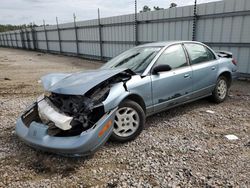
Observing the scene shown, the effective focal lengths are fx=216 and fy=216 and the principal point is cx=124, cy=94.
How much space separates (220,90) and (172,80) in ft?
5.94

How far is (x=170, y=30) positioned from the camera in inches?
360

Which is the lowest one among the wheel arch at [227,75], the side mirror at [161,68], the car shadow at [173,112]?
the car shadow at [173,112]

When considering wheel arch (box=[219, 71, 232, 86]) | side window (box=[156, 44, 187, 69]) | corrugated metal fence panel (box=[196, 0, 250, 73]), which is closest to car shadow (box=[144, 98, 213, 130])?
wheel arch (box=[219, 71, 232, 86])

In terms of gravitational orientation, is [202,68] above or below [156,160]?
above

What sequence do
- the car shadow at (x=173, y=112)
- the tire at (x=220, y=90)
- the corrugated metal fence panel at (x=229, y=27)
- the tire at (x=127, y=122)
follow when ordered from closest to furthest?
the tire at (x=127, y=122), the car shadow at (x=173, y=112), the tire at (x=220, y=90), the corrugated metal fence panel at (x=229, y=27)

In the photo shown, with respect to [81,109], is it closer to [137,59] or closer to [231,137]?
[137,59]

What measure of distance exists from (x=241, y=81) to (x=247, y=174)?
5.54 m

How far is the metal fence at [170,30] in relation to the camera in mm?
7090

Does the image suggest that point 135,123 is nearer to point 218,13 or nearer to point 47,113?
A: point 47,113

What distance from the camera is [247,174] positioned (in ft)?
A: 8.49

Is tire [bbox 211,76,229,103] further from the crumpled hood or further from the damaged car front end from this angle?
the crumpled hood

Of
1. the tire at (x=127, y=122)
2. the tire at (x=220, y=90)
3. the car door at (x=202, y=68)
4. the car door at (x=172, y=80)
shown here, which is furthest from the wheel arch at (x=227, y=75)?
the tire at (x=127, y=122)

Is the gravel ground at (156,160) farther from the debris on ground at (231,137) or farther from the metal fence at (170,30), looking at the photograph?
the metal fence at (170,30)

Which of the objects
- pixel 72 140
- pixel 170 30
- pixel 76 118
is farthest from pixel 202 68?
pixel 170 30
